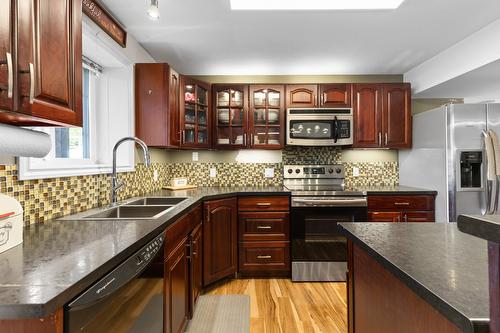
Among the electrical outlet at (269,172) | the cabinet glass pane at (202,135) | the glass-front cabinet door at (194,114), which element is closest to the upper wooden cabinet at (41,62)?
the glass-front cabinet door at (194,114)

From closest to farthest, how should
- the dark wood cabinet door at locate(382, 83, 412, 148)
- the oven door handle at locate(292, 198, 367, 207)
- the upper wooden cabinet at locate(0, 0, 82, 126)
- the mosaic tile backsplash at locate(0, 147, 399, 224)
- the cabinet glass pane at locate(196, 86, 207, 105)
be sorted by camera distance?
the upper wooden cabinet at locate(0, 0, 82, 126), the mosaic tile backsplash at locate(0, 147, 399, 224), the oven door handle at locate(292, 198, 367, 207), the cabinet glass pane at locate(196, 86, 207, 105), the dark wood cabinet door at locate(382, 83, 412, 148)

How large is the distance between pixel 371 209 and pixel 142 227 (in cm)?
241

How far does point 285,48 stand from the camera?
2881 mm

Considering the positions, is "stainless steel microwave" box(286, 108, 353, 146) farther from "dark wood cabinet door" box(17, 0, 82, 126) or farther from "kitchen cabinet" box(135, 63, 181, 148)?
"dark wood cabinet door" box(17, 0, 82, 126)

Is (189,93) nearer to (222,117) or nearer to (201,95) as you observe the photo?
(201,95)

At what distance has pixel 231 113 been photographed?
3.40 meters

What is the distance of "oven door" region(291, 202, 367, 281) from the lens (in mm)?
2984

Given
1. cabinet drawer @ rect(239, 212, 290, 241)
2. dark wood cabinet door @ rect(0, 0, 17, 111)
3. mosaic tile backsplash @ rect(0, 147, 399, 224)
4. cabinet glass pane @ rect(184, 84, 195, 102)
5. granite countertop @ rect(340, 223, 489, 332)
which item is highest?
cabinet glass pane @ rect(184, 84, 195, 102)

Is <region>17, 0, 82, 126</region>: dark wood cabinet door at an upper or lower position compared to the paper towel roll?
upper

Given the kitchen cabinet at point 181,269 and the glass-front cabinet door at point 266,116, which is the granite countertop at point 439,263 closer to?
the kitchen cabinet at point 181,269

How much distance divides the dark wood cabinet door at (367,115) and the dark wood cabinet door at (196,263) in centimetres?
208

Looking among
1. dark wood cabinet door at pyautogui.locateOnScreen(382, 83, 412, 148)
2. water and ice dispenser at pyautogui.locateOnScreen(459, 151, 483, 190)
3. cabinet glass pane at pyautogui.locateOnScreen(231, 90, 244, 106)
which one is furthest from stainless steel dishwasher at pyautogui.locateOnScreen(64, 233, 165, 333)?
dark wood cabinet door at pyautogui.locateOnScreen(382, 83, 412, 148)

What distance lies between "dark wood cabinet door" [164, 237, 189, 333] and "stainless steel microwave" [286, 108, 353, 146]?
1815mm

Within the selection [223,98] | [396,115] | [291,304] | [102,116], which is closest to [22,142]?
[102,116]
